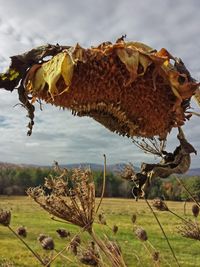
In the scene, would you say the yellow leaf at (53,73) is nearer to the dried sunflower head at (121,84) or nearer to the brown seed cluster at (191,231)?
the dried sunflower head at (121,84)

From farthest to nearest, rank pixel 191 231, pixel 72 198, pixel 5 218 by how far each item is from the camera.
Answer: pixel 191 231, pixel 5 218, pixel 72 198

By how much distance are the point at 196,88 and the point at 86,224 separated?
1.34 meters

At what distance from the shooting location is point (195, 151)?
1.55 meters

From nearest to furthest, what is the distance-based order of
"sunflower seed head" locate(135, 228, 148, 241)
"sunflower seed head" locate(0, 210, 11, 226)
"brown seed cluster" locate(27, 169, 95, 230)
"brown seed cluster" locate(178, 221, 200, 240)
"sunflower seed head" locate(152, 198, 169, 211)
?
"brown seed cluster" locate(27, 169, 95, 230)
"sunflower seed head" locate(0, 210, 11, 226)
"brown seed cluster" locate(178, 221, 200, 240)
"sunflower seed head" locate(152, 198, 169, 211)
"sunflower seed head" locate(135, 228, 148, 241)

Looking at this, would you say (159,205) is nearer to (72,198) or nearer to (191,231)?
(191,231)

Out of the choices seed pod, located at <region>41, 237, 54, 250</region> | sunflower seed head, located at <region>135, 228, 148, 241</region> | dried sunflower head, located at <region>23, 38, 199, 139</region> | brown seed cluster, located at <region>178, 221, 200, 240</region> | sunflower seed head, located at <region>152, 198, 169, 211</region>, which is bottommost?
seed pod, located at <region>41, 237, 54, 250</region>

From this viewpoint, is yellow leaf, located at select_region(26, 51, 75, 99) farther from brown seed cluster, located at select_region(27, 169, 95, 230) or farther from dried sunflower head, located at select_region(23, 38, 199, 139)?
brown seed cluster, located at select_region(27, 169, 95, 230)

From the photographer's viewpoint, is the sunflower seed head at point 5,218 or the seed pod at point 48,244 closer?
the sunflower seed head at point 5,218

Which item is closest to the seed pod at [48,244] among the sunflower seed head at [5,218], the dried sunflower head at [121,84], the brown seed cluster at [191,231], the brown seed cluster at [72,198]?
the sunflower seed head at [5,218]

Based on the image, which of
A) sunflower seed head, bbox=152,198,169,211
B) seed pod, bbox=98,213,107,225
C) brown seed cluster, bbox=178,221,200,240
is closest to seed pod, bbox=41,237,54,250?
seed pod, bbox=98,213,107,225

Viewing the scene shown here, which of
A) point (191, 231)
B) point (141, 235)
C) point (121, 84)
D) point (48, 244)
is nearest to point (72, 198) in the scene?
point (191, 231)

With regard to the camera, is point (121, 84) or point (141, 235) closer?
point (121, 84)

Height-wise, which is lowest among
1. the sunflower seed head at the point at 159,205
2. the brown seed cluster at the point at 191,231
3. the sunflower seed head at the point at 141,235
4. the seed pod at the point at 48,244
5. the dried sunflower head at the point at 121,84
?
the seed pod at the point at 48,244

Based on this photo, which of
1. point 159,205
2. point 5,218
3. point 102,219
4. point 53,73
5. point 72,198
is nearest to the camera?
point 53,73
